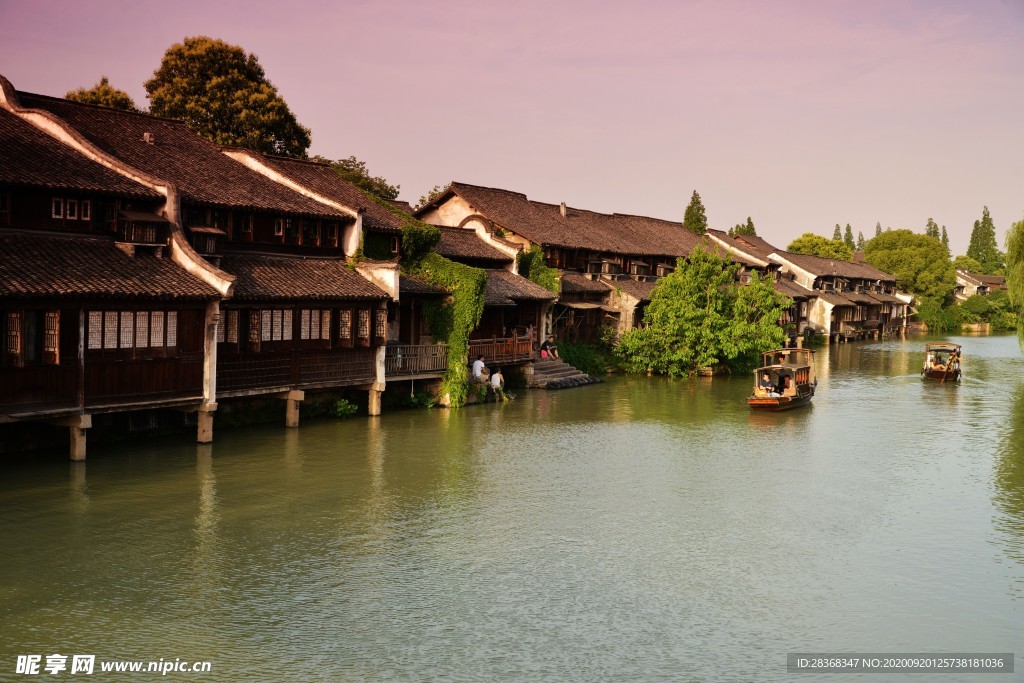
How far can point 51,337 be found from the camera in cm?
2427

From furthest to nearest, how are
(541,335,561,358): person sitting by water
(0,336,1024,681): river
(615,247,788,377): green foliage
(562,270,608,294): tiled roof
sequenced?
(562,270,608,294): tiled roof
(615,247,788,377): green foliage
(541,335,561,358): person sitting by water
(0,336,1024,681): river

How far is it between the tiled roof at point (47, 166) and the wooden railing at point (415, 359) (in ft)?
35.5

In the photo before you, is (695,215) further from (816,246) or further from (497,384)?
(497,384)

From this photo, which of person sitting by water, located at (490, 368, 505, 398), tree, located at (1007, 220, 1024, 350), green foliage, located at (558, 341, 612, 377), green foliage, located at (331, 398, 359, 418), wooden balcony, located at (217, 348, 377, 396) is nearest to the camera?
wooden balcony, located at (217, 348, 377, 396)


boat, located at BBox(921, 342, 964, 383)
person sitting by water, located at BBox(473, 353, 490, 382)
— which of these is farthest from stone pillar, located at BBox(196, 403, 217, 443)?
boat, located at BBox(921, 342, 964, 383)

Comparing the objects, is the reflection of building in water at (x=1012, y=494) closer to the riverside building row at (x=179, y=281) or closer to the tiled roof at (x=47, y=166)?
the riverside building row at (x=179, y=281)

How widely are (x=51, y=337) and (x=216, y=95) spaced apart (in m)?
36.7

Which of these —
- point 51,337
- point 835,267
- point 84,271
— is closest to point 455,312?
point 84,271

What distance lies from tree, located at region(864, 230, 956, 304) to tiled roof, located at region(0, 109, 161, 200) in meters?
106

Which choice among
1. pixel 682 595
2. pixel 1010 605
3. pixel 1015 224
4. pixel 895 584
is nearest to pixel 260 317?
pixel 682 595

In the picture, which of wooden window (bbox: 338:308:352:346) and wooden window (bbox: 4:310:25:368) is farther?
wooden window (bbox: 338:308:352:346)

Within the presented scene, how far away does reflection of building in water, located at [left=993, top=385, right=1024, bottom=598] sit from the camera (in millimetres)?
21158

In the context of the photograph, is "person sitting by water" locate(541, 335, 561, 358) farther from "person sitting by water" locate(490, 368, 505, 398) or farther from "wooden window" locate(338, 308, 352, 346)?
"wooden window" locate(338, 308, 352, 346)

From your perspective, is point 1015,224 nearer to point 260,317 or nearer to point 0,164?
point 260,317
